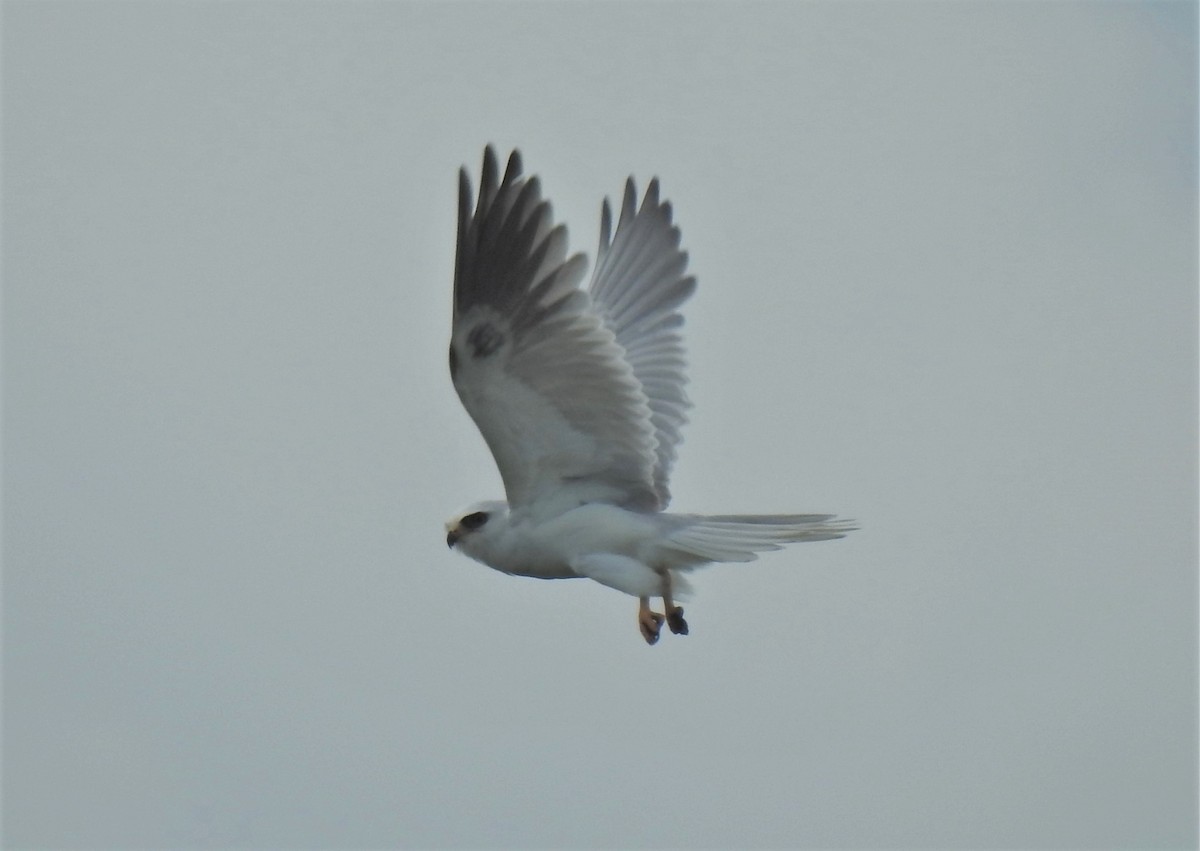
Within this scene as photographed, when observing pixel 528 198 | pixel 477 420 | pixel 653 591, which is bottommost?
pixel 653 591

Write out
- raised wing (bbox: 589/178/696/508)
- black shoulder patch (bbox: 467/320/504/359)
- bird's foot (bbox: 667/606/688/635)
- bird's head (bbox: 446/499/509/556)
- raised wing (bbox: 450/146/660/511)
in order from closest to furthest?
raised wing (bbox: 450/146/660/511)
black shoulder patch (bbox: 467/320/504/359)
bird's foot (bbox: 667/606/688/635)
bird's head (bbox: 446/499/509/556)
raised wing (bbox: 589/178/696/508)

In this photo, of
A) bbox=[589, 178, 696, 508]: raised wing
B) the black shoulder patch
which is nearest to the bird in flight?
the black shoulder patch

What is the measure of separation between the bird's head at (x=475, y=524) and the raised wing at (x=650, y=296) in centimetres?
102

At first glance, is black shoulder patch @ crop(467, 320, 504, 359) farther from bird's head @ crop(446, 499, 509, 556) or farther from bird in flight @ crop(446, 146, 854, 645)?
bird's head @ crop(446, 499, 509, 556)

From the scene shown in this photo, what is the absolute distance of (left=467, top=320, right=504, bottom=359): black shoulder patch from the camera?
369 inches

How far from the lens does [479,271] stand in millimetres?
9344

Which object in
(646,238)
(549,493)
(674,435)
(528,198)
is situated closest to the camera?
(528,198)

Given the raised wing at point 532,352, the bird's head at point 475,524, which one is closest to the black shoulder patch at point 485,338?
the raised wing at point 532,352

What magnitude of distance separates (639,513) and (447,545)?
1019 millimetres

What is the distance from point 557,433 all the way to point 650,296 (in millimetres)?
1889

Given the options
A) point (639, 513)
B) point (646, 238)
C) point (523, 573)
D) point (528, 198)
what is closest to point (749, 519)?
point (639, 513)

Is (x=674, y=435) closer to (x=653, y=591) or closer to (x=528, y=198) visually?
(x=653, y=591)

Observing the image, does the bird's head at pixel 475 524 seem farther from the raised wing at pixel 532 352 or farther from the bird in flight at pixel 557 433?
the raised wing at pixel 532 352

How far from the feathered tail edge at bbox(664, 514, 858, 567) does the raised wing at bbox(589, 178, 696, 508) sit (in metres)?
0.98
